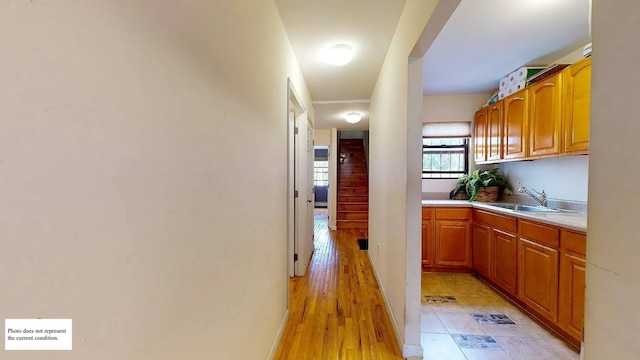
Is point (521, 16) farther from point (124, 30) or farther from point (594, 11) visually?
point (124, 30)

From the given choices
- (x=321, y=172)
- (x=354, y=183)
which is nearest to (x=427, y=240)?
(x=354, y=183)

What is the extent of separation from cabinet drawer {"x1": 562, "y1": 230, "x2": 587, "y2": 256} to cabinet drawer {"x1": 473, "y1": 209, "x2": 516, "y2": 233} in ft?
1.81

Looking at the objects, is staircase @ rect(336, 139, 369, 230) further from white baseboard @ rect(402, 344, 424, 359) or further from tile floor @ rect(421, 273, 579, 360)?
white baseboard @ rect(402, 344, 424, 359)

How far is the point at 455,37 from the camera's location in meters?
2.21

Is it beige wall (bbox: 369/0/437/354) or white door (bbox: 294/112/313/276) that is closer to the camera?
beige wall (bbox: 369/0/437/354)

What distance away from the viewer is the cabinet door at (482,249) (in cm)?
276

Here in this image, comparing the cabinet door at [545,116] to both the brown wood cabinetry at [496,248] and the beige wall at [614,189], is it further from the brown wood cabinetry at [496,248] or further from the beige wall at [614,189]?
the beige wall at [614,189]

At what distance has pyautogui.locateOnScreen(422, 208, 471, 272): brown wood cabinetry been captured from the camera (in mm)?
3062


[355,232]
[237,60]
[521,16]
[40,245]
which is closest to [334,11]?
[237,60]

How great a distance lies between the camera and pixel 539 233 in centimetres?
207

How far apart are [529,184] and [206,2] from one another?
3613mm

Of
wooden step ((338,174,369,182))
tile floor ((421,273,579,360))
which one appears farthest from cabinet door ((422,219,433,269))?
wooden step ((338,174,369,182))

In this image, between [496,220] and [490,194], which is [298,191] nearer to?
[496,220]

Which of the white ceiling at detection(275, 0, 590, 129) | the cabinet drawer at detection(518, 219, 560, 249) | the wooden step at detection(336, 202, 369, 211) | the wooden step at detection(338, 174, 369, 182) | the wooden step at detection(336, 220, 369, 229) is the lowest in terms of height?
the wooden step at detection(336, 220, 369, 229)
